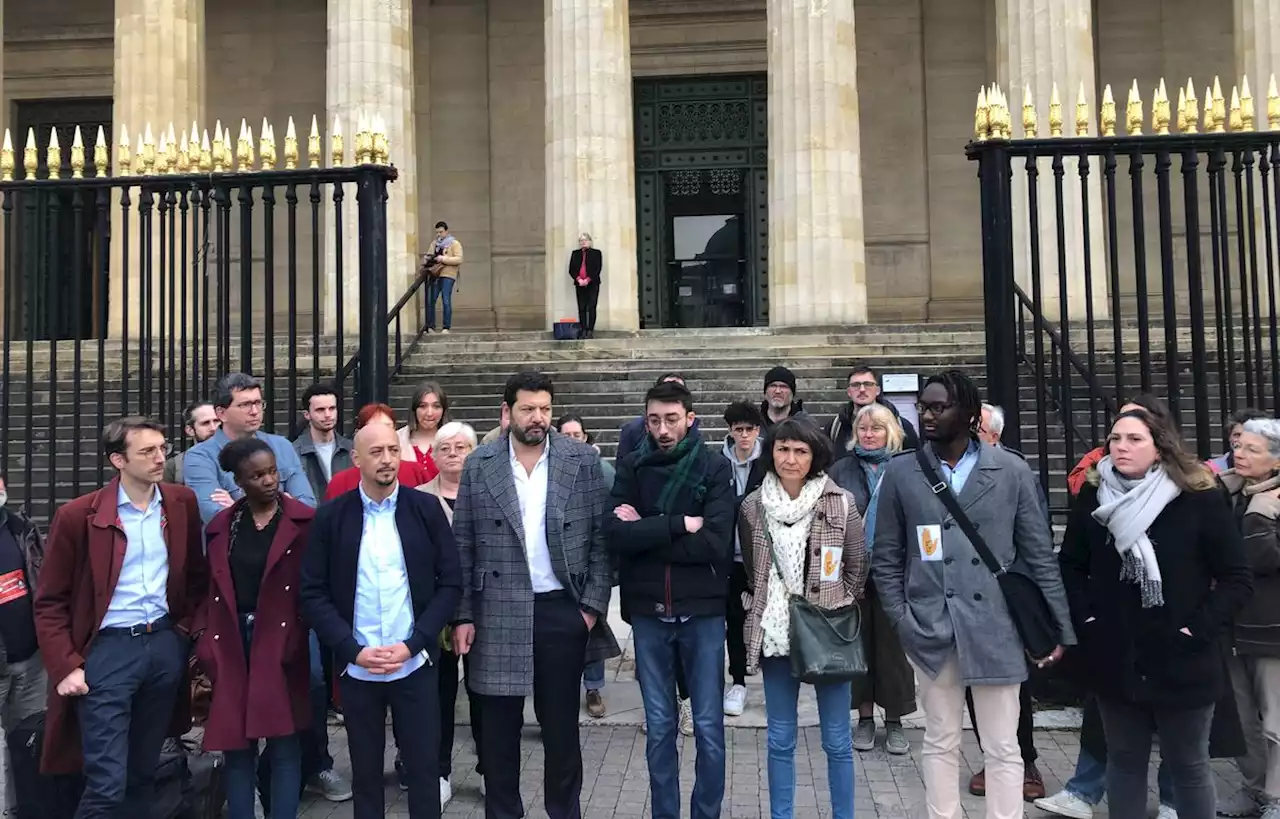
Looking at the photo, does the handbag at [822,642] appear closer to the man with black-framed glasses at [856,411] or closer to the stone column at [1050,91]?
the man with black-framed glasses at [856,411]

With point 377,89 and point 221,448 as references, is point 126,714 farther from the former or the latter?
point 377,89

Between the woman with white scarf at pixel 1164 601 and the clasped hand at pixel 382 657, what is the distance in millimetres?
2592

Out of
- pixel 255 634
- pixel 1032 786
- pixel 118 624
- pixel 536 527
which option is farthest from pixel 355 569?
pixel 1032 786

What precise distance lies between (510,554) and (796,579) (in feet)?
3.77

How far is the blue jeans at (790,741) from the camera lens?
4168 mm

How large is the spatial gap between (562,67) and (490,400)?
5702mm

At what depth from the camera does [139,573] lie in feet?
13.4

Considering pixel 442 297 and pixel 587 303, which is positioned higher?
pixel 442 297

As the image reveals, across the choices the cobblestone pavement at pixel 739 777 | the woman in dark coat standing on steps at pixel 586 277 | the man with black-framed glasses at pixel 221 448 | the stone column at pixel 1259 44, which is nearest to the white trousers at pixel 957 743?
the cobblestone pavement at pixel 739 777

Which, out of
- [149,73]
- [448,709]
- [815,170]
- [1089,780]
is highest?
[149,73]

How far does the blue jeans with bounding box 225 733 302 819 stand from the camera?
13.6 feet

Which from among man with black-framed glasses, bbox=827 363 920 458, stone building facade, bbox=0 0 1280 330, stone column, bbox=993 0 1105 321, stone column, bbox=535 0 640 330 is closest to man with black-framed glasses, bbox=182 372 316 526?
man with black-framed glasses, bbox=827 363 920 458

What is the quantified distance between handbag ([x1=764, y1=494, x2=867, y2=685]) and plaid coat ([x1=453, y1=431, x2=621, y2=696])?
0.78 m

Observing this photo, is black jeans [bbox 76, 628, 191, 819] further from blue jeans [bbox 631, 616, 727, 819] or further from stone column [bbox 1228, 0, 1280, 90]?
stone column [bbox 1228, 0, 1280, 90]
